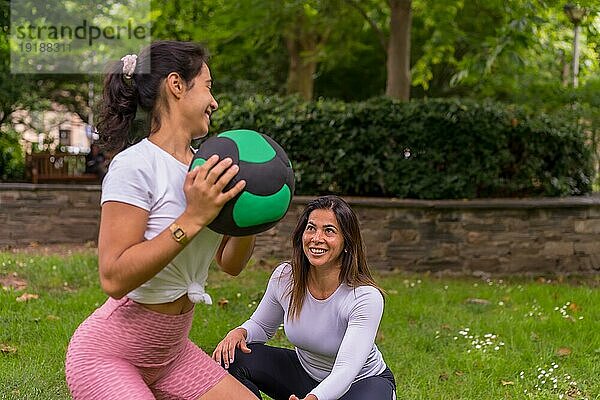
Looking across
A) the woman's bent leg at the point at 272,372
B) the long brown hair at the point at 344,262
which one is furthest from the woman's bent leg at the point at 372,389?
the long brown hair at the point at 344,262

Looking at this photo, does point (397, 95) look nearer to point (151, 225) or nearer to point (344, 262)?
point (344, 262)

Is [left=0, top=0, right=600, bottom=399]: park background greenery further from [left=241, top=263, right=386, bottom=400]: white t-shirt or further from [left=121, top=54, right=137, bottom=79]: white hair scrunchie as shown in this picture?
[left=121, top=54, right=137, bottom=79]: white hair scrunchie

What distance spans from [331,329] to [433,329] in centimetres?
273

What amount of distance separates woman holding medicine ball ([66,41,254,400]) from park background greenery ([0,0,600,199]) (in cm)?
539

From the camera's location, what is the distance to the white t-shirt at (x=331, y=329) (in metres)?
2.83

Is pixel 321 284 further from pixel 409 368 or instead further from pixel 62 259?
pixel 62 259

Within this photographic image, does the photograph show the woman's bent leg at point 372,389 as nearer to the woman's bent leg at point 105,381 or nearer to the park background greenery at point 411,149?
the woman's bent leg at point 105,381

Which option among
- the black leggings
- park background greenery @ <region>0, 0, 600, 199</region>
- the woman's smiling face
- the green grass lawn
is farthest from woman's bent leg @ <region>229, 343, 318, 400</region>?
park background greenery @ <region>0, 0, 600, 199</region>

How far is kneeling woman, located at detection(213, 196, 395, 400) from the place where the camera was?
295 cm

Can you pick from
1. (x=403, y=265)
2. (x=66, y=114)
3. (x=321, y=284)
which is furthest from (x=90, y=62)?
(x=321, y=284)

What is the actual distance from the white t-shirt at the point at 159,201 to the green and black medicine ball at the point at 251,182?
90 mm

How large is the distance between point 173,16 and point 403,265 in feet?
26.0

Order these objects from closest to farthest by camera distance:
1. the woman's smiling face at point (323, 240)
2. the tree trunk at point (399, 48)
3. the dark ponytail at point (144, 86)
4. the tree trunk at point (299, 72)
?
the dark ponytail at point (144, 86) < the woman's smiling face at point (323, 240) < the tree trunk at point (399, 48) < the tree trunk at point (299, 72)

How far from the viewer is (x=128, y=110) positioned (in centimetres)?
231
